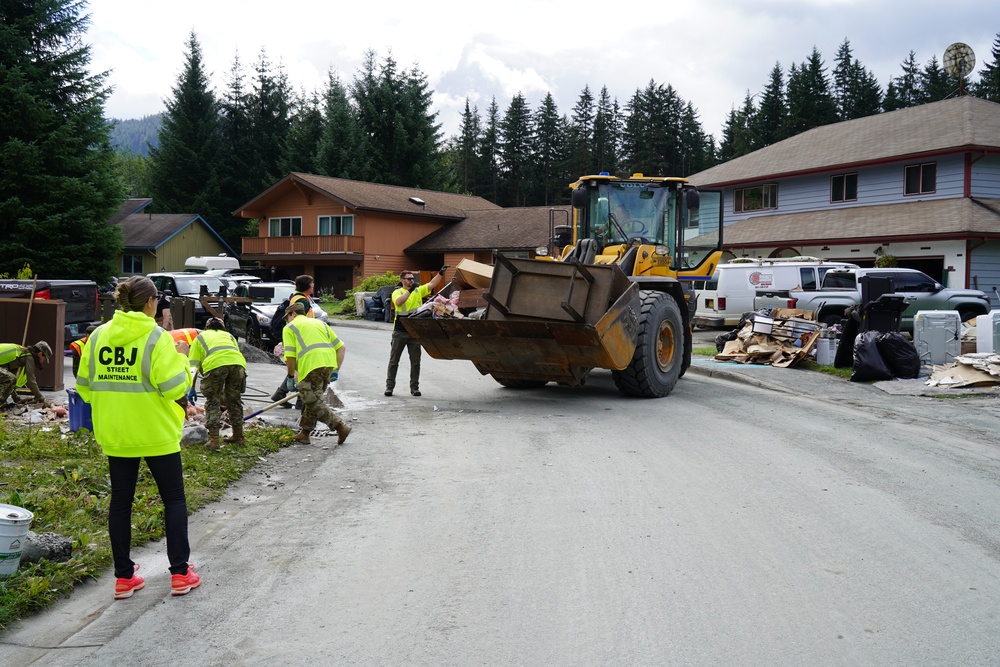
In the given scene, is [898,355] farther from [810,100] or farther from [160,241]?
[810,100]

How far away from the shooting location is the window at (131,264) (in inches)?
2111

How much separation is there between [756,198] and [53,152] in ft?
86.7

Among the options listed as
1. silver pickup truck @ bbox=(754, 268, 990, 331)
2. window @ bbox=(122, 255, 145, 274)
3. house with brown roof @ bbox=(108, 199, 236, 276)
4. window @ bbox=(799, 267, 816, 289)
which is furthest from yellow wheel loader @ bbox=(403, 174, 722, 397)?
window @ bbox=(122, 255, 145, 274)

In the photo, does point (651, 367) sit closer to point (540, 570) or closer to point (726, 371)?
point (726, 371)

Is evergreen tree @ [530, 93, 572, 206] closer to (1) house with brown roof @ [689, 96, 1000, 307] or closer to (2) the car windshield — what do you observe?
(1) house with brown roof @ [689, 96, 1000, 307]

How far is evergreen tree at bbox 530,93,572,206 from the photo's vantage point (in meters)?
79.6

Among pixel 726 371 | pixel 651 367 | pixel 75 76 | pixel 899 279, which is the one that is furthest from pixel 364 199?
pixel 651 367

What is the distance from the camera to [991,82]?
219 ft

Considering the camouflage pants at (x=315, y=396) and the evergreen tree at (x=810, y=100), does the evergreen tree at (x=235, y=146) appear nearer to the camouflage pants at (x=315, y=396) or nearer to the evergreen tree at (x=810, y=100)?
the evergreen tree at (x=810, y=100)

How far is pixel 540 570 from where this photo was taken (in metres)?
5.24

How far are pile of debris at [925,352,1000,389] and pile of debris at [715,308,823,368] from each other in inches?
118

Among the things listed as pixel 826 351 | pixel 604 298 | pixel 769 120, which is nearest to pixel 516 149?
pixel 769 120

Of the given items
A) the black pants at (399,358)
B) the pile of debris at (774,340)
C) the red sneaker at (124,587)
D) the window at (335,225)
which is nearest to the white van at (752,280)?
the pile of debris at (774,340)

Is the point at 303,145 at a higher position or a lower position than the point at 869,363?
higher
